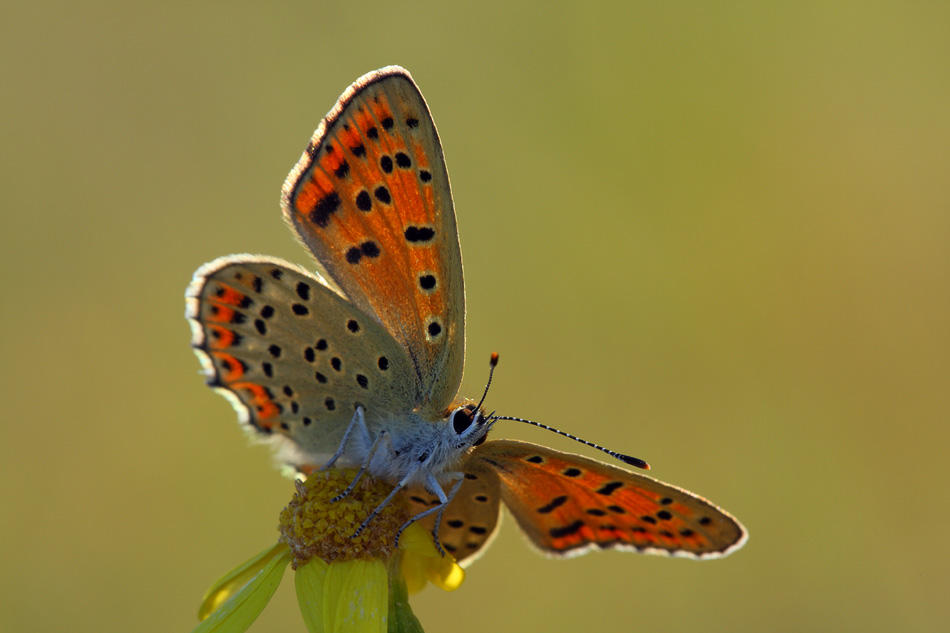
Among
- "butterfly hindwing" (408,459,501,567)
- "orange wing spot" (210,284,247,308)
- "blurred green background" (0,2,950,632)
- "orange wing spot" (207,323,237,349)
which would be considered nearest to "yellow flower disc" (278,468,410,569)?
"butterfly hindwing" (408,459,501,567)

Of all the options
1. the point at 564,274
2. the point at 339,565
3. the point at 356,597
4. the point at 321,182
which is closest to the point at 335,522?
the point at 339,565

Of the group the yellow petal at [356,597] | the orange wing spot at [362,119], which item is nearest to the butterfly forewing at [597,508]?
the yellow petal at [356,597]

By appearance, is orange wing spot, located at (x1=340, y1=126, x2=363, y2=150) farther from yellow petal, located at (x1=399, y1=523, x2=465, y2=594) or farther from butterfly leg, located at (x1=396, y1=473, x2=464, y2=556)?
yellow petal, located at (x1=399, y1=523, x2=465, y2=594)

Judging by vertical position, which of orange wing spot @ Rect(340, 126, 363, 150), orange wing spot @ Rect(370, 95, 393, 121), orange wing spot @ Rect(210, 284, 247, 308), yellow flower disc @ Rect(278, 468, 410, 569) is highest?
orange wing spot @ Rect(370, 95, 393, 121)

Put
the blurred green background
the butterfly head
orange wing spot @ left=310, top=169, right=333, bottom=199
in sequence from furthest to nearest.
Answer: the blurred green background, orange wing spot @ left=310, top=169, right=333, bottom=199, the butterfly head

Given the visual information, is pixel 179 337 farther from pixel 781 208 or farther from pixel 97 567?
pixel 781 208

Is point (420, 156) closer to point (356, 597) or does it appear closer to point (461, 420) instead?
point (461, 420)

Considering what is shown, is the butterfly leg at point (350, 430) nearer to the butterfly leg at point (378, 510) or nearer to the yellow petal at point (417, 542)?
the butterfly leg at point (378, 510)

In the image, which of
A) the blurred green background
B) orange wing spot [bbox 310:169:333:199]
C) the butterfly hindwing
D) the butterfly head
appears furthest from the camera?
the blurred green background
